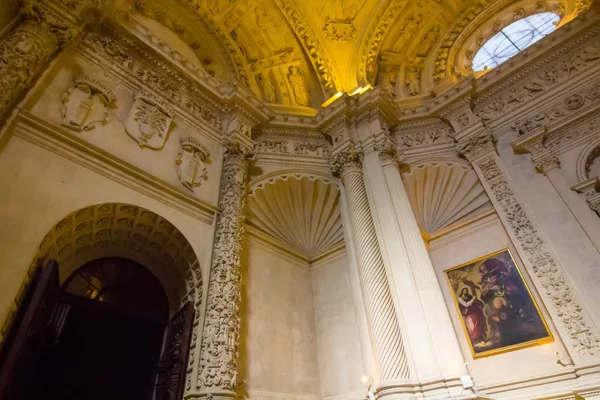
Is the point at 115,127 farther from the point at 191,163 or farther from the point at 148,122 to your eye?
the point at 191,163

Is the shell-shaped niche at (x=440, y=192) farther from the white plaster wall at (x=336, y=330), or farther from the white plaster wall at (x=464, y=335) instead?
the white plaster wall at (x=336, y=330)

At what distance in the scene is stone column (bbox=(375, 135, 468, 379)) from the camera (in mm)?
5066

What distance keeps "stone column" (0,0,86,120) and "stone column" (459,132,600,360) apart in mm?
7611

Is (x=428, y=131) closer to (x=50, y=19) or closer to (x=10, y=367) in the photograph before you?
(x=50, y=19)

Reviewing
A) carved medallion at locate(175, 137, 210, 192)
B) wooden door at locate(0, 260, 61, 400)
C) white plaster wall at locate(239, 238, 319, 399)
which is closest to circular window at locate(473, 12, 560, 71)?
white plaster wall at locate(239, 238, 319, 399)

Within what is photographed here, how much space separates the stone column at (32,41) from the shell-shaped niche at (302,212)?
14.0 ft

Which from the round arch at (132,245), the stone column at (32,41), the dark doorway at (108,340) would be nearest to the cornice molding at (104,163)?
the stone column at (32,41)

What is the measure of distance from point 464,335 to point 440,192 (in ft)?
10.5

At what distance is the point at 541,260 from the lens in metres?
5.84

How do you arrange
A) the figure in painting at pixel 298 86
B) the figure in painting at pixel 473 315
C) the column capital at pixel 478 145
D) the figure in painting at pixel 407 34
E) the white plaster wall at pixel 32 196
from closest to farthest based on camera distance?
the white plaster wall at pixel 32 196 < the figure in painting at pixel 473 315 < the column capital at pixel 478 145 < the figure in painting at pixel 298 86 < the figure in painting at pixel 407 34

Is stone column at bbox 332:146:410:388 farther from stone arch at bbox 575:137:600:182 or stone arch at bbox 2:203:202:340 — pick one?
stone arch at bbox 575:137:600:182

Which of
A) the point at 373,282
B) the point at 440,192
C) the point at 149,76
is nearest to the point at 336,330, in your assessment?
the point at 373,282

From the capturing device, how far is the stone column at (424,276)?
16.6ft

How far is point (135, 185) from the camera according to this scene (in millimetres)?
5484
